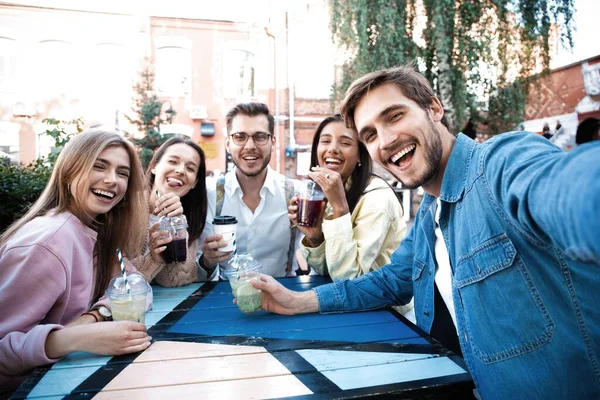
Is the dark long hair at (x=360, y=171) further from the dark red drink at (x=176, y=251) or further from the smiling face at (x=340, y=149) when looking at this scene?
the dark red drink at (x=176, y=251)

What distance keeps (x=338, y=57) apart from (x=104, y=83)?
8.64 metres

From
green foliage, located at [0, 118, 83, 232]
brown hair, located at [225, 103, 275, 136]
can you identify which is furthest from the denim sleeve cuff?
green foliage, located at [0, 118, 83, 232]

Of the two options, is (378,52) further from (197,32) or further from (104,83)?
(104,83)

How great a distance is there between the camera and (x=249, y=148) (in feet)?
10.3

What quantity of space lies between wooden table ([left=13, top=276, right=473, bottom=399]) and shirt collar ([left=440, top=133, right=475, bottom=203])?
592 millimetres

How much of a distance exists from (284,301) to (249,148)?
156 cm

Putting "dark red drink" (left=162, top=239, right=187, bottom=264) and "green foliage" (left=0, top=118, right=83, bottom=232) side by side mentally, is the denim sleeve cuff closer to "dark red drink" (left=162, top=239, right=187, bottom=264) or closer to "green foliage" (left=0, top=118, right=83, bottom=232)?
"dark red drink" (left=162, top=239, right=187, bottom=264)

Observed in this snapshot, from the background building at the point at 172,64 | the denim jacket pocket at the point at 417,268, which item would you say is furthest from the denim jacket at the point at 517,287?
the background building at the point at 172,64

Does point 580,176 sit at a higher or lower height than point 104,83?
lower

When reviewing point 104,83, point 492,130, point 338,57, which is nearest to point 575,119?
point 492,130

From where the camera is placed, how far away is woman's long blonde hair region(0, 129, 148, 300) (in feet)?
6.67

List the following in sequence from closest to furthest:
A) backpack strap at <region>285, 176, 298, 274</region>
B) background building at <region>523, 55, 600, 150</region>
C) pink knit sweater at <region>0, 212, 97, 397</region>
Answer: pink knit sweater at <region>0, 212, 97, 397</region>, backpack strap at <region>285, 176, 298, 274</region>, background building at <region>523, 55, 600, 150</region>

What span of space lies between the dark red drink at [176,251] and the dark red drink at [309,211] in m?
0.74

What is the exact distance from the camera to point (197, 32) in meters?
14.4
